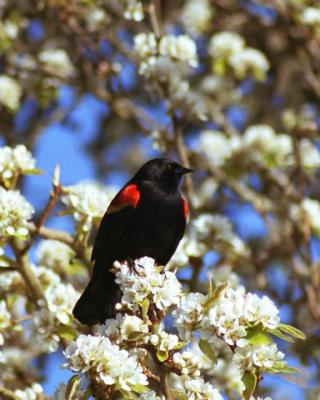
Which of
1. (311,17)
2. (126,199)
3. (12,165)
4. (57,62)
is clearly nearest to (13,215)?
(12,165)

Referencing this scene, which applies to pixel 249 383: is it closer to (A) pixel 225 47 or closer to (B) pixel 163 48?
(B) pixel 163 48

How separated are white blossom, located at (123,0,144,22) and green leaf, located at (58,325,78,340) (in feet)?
5.84

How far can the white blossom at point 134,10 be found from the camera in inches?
178

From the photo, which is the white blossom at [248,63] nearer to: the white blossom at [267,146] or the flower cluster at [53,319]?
the white blossom at [267,146]

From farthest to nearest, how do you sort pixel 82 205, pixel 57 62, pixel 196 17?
pixel 196 17, pixel 57 62, pixel 82 205

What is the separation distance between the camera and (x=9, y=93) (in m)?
5.10

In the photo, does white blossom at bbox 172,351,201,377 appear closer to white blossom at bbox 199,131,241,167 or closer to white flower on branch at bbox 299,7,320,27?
white blossom at bbox 199,131,241,167

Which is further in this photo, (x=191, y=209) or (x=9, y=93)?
(x=9, y=93)

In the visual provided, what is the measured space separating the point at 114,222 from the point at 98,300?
40 centimetres

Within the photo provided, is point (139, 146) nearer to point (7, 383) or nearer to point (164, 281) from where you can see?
point (7, 383)

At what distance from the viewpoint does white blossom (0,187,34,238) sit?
127 inches

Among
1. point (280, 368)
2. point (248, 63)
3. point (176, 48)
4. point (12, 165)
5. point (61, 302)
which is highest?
point (176, 48)

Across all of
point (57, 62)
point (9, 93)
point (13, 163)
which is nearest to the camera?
point (13, 163)

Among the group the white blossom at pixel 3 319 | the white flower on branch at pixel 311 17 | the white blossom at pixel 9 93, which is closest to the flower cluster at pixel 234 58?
the white flower on branch at pixel 311 17
